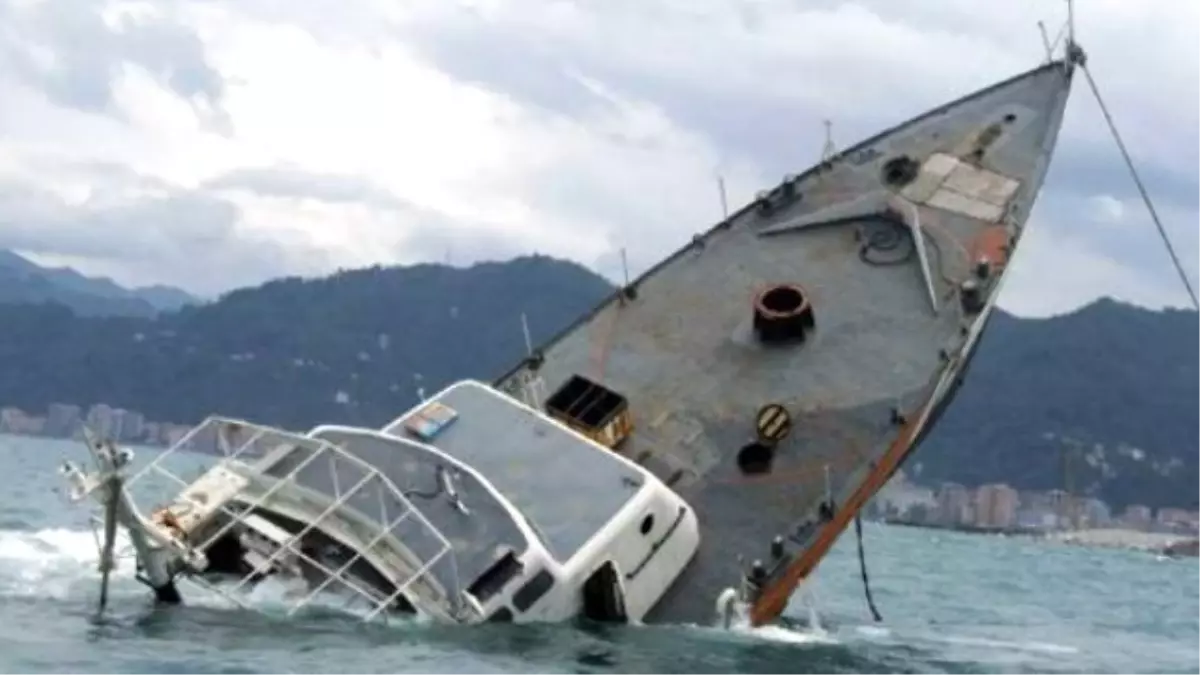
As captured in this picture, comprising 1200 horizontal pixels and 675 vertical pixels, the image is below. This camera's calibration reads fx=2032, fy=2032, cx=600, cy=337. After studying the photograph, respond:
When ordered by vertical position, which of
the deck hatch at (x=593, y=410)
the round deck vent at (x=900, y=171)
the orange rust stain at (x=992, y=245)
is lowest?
the deck hatch at (x=593, y=410)

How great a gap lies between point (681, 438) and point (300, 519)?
8578 millimetres

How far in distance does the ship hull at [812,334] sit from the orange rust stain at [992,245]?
0.04 metres

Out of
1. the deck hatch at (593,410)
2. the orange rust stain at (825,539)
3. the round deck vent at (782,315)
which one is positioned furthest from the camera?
the round deck vent at (782,315)

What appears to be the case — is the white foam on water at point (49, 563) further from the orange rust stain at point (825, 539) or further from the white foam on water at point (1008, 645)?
the white foam on water at point (1008, 645)

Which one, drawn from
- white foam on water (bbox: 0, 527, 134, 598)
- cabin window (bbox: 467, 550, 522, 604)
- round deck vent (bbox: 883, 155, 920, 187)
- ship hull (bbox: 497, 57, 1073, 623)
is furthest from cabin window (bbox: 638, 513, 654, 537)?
round deck vent (bbox: 883, 155, 920, 187)

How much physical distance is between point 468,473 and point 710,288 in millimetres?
11249

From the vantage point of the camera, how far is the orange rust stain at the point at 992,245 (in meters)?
42.2

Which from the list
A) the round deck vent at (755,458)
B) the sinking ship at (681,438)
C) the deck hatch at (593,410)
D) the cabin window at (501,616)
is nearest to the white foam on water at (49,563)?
the sinking ship at (681,438)

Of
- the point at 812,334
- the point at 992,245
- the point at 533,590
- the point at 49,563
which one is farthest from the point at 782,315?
the point at 49,563

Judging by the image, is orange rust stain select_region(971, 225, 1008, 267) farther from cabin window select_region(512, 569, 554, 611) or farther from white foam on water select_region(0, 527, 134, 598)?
white foam on water select_region(0, 527, 134, 598)

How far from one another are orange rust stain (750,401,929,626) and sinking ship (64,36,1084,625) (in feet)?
0.20

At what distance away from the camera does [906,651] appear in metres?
39.5

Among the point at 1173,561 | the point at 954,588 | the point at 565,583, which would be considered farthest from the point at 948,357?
the point at 1173,561

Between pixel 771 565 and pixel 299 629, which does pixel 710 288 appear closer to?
pixel 771 565
